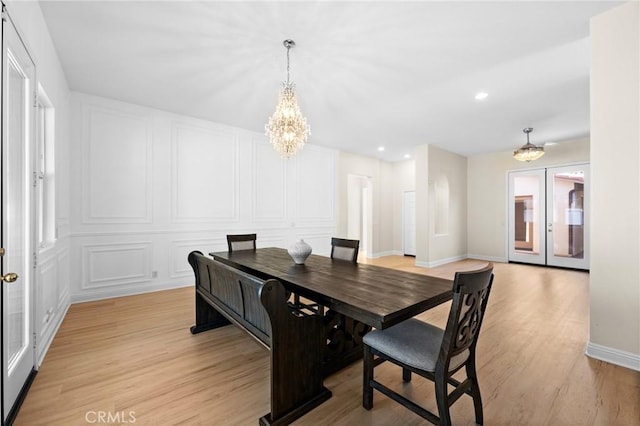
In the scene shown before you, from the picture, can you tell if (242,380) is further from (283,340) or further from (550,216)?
(550,216)

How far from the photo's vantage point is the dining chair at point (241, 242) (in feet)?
11.7

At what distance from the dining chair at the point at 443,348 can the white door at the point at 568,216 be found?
20.3ft

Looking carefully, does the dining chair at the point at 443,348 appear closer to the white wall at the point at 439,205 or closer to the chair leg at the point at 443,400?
the chair leg at the point at 443,400

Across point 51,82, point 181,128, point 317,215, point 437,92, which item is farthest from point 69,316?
point 437,92

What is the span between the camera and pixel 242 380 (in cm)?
199

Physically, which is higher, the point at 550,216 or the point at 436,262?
the point at 550,216

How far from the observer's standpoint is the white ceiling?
7.17 feet

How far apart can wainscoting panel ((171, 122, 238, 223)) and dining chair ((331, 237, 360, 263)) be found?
8.51 feet

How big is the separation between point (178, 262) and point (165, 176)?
1387mm

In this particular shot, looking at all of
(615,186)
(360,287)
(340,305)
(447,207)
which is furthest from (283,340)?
(447,207)

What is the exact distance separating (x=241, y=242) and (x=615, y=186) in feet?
12.4

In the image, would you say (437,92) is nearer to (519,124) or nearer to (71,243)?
(519,124)

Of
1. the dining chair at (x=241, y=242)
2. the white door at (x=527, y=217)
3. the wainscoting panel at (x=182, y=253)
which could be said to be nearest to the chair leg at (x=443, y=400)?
the dining chair at (x=241, y=242)

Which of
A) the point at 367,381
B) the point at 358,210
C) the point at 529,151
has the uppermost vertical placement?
the point at 529,151
